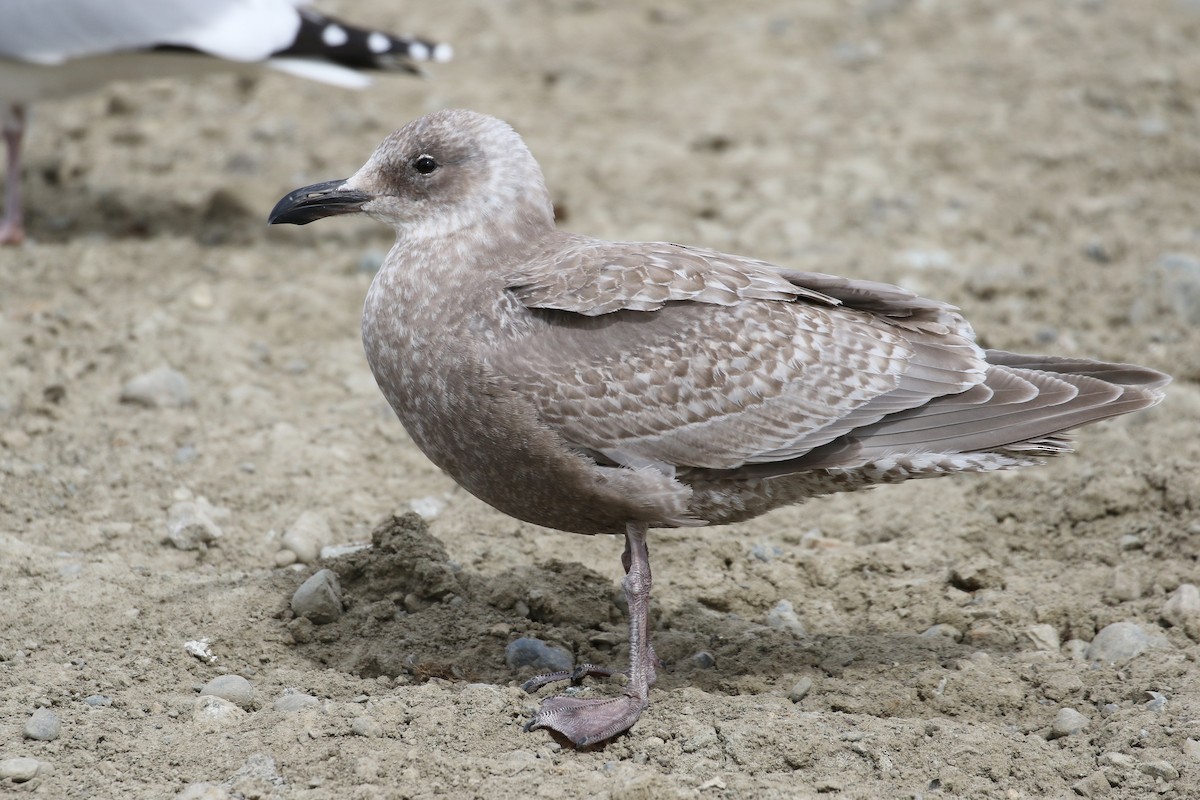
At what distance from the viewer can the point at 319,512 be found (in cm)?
599

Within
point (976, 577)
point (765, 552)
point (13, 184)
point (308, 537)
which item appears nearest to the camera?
point (976, 577)

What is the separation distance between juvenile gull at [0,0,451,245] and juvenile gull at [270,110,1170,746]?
4.22m

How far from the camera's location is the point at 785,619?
543 centimetres

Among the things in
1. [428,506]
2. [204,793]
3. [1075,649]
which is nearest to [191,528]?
[428,506]

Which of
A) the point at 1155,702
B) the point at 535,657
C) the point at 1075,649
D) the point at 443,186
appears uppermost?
the point at 443,186

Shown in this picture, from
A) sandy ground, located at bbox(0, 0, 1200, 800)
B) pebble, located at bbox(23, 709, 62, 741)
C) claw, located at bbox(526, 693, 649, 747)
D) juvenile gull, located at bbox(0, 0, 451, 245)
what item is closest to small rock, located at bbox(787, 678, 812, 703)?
sandy ground, located at bbox(0, 0, 1200, 800)

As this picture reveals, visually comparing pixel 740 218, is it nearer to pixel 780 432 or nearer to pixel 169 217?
pixel 169 217

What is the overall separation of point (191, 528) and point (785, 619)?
2460 mm

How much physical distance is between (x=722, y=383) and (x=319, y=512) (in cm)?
214

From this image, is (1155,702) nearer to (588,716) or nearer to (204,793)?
(588,716)

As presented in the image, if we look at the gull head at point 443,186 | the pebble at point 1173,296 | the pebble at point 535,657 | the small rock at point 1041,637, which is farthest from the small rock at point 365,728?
the pebble at point 1173,296

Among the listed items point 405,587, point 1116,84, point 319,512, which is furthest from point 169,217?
point 1116,84

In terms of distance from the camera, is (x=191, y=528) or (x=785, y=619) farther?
(x=191, y=528)

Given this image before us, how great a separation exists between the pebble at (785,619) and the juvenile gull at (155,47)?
207 inches
